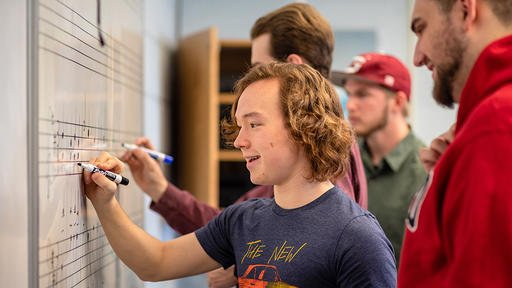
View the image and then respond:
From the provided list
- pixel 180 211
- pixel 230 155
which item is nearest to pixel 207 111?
pixel 230 155

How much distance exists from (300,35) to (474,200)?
27.8 inches

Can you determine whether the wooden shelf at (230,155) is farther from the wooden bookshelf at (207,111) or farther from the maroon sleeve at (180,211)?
the maroon sleeve at (180,211)

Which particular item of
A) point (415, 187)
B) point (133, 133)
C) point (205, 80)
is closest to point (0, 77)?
point (133, 133)

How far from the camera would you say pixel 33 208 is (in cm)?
72

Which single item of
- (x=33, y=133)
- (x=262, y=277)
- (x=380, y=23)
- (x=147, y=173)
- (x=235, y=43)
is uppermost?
(x=380, y=23)

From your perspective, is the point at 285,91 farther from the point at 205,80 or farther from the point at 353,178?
the point at 205,80

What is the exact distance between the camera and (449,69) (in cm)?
71

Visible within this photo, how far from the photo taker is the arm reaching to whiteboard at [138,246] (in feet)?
3.05

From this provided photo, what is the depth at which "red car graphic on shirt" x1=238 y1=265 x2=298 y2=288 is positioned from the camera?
0.85m

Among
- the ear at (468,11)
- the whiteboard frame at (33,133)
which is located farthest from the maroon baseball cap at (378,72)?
the whiteboard frame at (33,133)

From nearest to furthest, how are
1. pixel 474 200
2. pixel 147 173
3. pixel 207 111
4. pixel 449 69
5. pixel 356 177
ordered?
pixel 474 200, pixel 449 69, pixel 356 177, pixel 147 173, pixel 207 111

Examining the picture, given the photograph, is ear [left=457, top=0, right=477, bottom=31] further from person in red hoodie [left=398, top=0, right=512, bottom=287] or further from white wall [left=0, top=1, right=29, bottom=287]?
white wall [left=0, top=1, right=29, bottom=287]

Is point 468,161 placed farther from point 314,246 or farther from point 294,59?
point 294,59

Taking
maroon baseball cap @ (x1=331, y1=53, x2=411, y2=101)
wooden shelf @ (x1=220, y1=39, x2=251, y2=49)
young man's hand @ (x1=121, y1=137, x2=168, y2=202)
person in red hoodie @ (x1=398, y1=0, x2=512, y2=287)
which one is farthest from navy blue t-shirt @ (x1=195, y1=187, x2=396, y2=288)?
wooden shelf @ (x1=220, y1=39, x2=251, y2=49)
